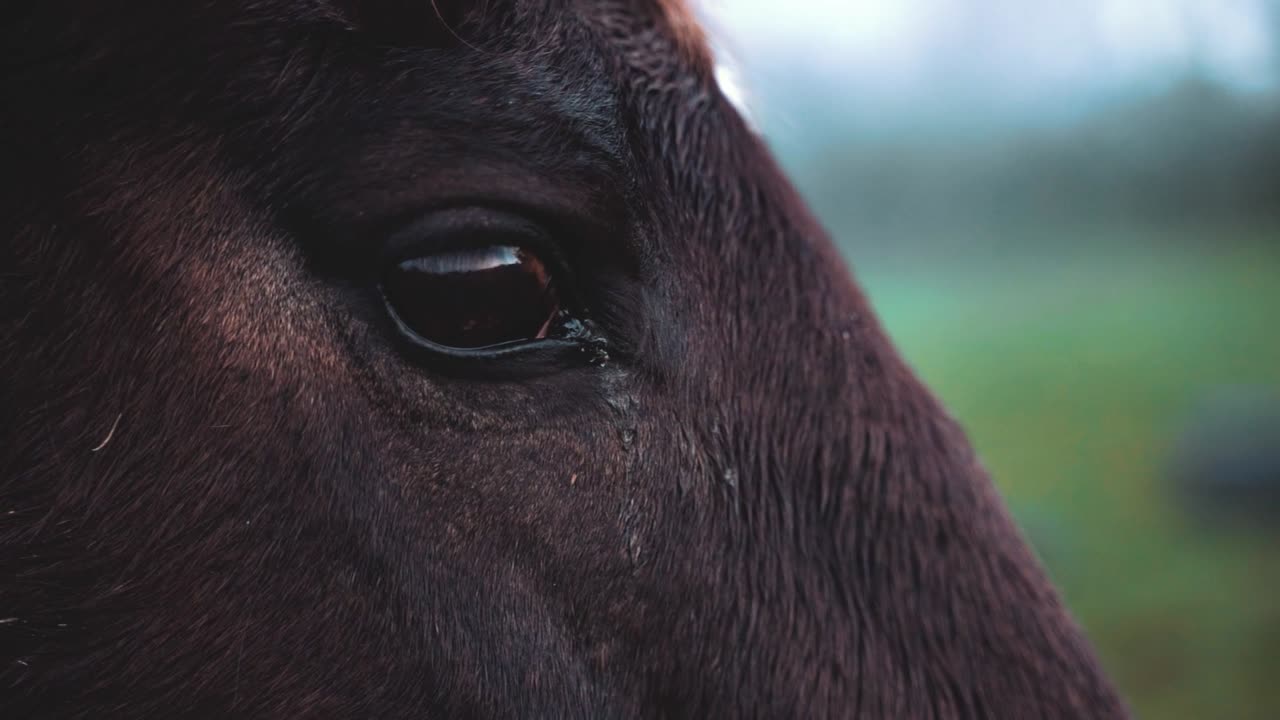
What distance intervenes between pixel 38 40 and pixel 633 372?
94 cm

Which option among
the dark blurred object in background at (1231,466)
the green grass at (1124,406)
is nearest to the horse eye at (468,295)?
the green grass at (1124,406)

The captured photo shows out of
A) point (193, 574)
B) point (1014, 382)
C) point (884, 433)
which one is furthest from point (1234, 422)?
point (193, 574)

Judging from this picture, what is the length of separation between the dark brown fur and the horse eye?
0.19 ft

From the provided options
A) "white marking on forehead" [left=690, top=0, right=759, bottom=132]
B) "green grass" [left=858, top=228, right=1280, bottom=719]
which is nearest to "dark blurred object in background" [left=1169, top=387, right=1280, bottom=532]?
"green grass" [left=858, top=228, right=1280, bottom=719]

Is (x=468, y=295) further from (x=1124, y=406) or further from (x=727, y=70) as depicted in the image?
(x=1124, y=406)

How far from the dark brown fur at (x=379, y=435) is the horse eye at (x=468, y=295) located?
59mm

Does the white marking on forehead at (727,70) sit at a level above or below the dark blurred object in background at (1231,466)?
below

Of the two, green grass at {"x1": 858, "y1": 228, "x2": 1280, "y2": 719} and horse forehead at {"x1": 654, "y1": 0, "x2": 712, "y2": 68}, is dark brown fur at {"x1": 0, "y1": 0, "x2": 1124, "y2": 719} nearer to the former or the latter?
horse forehead at {"x1": 654, "y1": 0, "x2": 712, "y2": 68}

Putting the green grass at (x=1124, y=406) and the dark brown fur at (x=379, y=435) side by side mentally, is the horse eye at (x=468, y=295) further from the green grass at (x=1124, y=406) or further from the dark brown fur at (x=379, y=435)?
the green grass at (x=1124, y=406)

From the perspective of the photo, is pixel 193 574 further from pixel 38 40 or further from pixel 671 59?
pixel 671 59

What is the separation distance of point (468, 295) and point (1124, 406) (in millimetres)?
15292

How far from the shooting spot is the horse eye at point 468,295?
5.06 feet

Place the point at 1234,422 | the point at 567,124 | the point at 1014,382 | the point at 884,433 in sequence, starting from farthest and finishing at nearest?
1. the point at 1014,382
2. the point at 1234,422
3. the point at 884,433
4. the point at 567,124

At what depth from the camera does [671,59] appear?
1790mm
